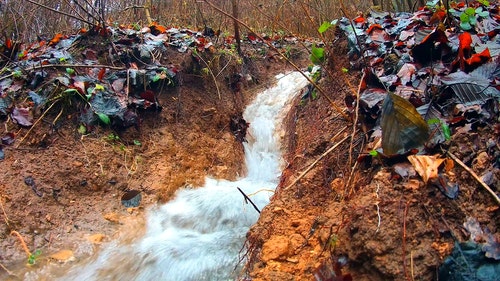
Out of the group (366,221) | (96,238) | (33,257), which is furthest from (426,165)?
(33,257)

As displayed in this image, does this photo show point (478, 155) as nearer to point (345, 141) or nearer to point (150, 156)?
point (345, 141)

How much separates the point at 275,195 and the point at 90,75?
2.37 metres

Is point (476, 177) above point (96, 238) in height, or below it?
above

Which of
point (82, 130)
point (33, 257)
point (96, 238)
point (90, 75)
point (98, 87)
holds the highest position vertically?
point (90, 75)

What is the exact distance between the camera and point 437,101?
203 centimetres

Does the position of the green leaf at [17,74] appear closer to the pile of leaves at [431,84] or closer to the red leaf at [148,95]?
the red leaf at [148,95]

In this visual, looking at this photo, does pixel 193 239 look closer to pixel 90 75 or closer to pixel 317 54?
pixel 317 54

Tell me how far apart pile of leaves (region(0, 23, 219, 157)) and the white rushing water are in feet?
3.42

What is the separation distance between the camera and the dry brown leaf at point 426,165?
5.25 ft

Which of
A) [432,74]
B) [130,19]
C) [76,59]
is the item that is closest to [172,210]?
[76,59]

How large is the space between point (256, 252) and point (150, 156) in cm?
186

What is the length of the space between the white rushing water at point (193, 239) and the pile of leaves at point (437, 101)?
1.05 metres

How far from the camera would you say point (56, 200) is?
115 inches

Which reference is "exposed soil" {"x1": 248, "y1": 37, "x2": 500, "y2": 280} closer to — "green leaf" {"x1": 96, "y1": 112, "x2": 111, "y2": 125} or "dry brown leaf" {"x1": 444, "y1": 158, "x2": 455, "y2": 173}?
"dry brown leaf" {"x1": 444, "y1": 158, "x2": 455, "y2": 173}
